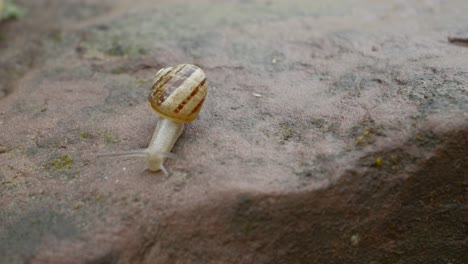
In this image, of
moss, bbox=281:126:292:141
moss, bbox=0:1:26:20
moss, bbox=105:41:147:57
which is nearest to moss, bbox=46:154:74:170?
moss, bbox=281:126:292:141

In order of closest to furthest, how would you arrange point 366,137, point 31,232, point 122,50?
point 31,232
point 366,137
point 122,50

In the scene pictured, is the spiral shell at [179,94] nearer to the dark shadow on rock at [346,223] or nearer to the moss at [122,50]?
the dark shadow on rock at [346,223]

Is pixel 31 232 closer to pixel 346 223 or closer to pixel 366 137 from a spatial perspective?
pixel 346 223

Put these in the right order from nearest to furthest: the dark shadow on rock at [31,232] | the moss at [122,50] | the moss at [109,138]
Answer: the dark shadow on rock at [31,232] → the moss at [109,138] → the moss at [122,50]

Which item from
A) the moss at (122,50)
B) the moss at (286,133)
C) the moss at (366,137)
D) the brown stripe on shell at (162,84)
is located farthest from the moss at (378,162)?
the moss at (122,50)

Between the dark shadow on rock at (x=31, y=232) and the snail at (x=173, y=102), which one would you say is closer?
the dark shadow on rock at (x=31, y=232)

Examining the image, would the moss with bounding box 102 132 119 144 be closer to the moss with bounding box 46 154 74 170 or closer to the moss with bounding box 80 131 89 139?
the moss with bounding box 80 131 89 139

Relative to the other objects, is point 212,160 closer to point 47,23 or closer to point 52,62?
point 52,62

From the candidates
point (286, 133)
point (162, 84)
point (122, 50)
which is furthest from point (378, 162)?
point (122, 50)
